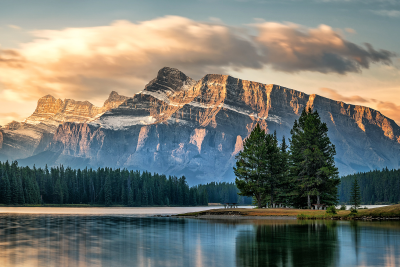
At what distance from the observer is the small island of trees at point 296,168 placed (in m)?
83.3

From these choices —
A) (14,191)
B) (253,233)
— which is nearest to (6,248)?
(253,233)

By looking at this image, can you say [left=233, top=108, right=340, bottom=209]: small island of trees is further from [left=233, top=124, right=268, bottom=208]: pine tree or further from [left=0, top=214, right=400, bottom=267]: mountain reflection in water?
[left=0, top=214, right=400, bottom=267]: mountain reflection in water

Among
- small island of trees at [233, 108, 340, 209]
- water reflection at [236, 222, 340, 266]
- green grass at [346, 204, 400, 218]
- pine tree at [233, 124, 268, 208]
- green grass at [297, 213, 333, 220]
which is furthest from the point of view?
pine tree at [233, 124, 268, 208]

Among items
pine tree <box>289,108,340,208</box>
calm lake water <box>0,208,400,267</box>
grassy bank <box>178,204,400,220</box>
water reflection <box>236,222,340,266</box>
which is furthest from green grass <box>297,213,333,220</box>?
water reflection <box>236,222,340,266</box>

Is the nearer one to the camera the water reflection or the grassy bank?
the water reflection

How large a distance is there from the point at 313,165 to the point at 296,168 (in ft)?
11.2

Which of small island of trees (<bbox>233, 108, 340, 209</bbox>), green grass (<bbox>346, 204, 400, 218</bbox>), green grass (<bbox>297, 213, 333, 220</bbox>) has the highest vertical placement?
small island of trees (<bbox>233, 108, 340, 209</bbox>)

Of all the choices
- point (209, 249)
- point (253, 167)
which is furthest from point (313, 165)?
point (209, 249)

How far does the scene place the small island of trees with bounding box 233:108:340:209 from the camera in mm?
83294

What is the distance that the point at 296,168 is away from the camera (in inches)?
3371

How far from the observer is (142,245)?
38281 mm

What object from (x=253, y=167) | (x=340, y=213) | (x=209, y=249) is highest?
(x=253, y=167)

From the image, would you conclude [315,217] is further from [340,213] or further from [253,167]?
[253,167]

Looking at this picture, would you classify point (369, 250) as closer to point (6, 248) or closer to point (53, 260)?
point (53, 260)
